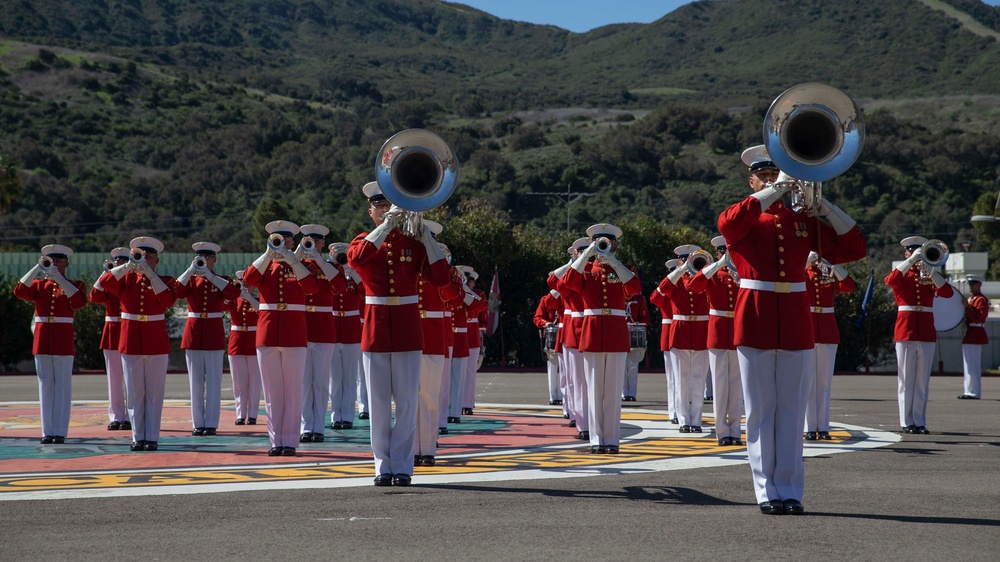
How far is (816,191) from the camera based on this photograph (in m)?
8.38

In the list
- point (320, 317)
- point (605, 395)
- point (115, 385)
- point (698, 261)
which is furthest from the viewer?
point (115, 385)

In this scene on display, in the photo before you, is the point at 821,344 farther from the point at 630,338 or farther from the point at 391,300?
the point at 391,300

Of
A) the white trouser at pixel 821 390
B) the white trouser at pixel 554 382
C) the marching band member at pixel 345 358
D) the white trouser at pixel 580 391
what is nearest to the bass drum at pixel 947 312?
the white trouser at pixel 554 382

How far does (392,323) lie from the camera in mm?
10109

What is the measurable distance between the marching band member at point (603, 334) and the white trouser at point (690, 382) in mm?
2803

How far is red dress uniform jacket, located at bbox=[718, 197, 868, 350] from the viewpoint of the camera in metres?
8.52

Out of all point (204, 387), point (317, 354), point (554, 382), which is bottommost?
point (554, 382)

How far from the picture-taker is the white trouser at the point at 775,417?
8305mm

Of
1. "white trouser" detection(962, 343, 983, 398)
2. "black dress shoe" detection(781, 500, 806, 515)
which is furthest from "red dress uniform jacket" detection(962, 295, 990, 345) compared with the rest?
"black dress shoe" detection(781, 500, 806, 515)

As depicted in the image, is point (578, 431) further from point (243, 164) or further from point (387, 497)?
point (243, 164)

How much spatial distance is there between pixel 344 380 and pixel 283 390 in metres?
3.56

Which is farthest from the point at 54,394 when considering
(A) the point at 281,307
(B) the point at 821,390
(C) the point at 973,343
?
(C) the point at 973,343

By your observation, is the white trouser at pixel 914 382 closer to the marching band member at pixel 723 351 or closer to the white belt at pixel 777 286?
the marching band member at pixel 723 351

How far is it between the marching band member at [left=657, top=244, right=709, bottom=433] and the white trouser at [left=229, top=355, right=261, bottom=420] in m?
5.39
